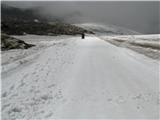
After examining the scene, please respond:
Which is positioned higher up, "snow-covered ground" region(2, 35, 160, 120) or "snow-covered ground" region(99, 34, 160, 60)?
"snow-covered ground" region(99, 34, 160, 60)

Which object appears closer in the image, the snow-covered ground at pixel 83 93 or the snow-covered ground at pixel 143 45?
the snow-covered ground at pixel 83 93

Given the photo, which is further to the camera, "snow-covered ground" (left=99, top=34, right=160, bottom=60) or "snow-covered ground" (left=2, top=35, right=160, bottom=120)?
"snow-covered ground" (left=99, top=34, right=160, bottom=60)

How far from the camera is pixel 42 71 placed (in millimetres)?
10531

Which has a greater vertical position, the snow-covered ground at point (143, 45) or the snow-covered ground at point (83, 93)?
the snow-covered ground at point (143, 45)

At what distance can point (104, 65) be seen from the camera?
11242 mm

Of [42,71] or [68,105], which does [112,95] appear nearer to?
[68,105]

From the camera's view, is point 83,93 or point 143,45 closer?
point 83,93

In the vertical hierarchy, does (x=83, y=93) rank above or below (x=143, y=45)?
below

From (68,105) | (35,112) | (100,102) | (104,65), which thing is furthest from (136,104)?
(104,65)

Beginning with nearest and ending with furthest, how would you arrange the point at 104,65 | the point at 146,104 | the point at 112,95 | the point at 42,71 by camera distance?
the point at 146,104 < the point at 112,95 < the point at 42,71 < the point at 104,65

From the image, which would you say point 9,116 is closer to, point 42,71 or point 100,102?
point 100,102

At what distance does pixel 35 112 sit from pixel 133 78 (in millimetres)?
4643

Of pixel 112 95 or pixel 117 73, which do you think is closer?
pixel 112 95

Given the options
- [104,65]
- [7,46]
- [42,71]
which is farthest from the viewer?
[7,46]
